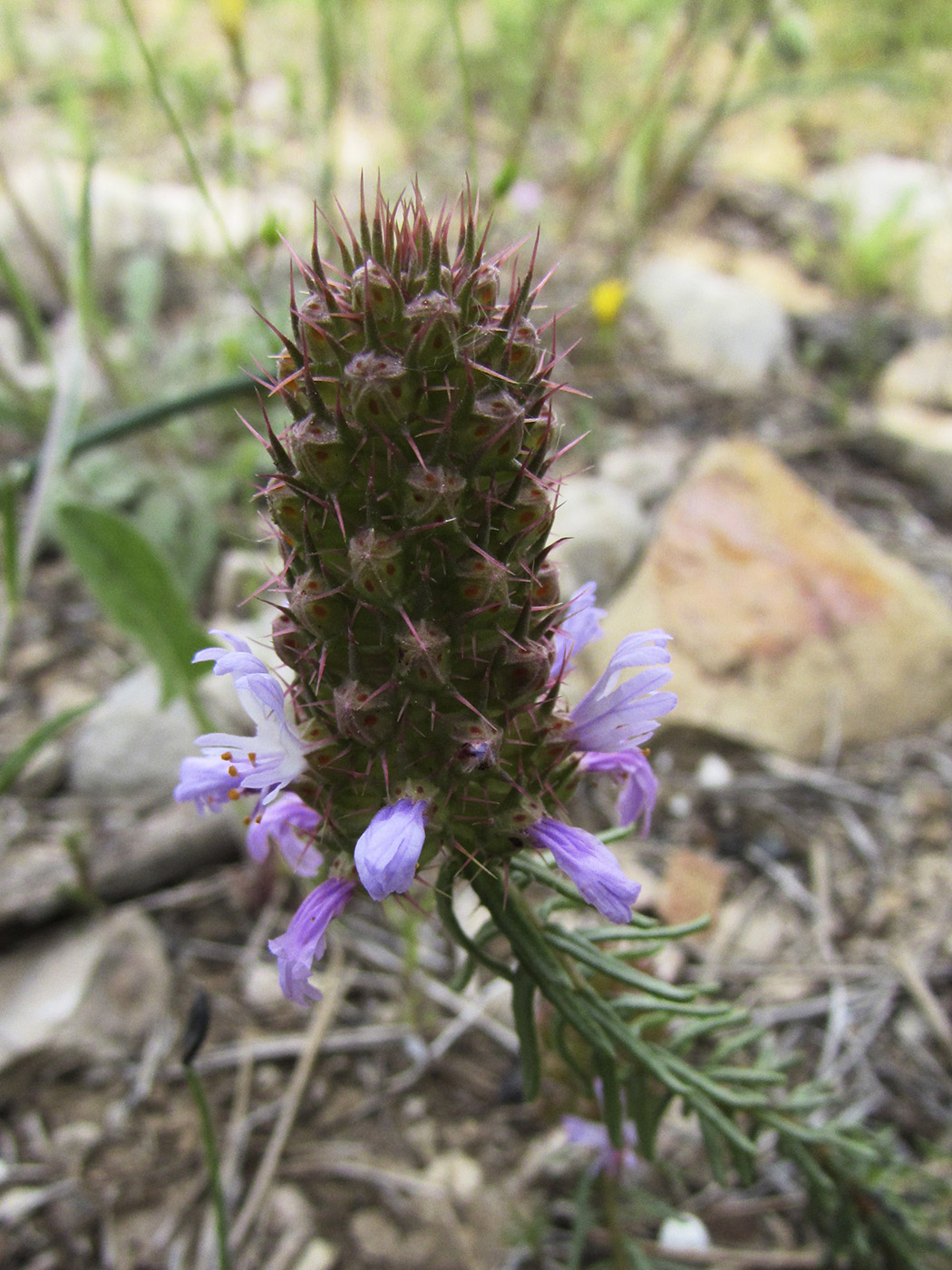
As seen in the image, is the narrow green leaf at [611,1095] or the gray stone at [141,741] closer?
the narrow green leaf at [611,1095]

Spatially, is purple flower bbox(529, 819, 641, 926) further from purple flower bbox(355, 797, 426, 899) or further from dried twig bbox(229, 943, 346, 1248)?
dried twig bbox(229, 943, 346, 1248)

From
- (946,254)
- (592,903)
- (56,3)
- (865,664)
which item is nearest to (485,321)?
(592,903)

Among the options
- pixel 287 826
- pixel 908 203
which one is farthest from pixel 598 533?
pixel 908 203

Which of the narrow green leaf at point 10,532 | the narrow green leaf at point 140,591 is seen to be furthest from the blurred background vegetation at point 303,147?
the narrow green leaf at point 10,532

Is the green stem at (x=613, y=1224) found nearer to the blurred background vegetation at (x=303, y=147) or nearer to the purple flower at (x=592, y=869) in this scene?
the purple flower at (x=592, y=869)

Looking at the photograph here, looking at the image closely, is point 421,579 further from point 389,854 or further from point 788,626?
point 788,626

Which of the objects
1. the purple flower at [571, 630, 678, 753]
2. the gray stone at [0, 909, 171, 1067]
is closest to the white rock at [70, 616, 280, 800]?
the gray stone at [0, 909, 171, 1067]

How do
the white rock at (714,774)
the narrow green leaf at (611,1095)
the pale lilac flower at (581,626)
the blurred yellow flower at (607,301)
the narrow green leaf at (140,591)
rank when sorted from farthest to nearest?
1. the blurred yellow flower at (607,301)
2. the white rock at (714,774)
3. the narrow green leaf at (140,591)
4. the pale lilac flower at (581,626)
5. the narrow green leaf at (611,1095)

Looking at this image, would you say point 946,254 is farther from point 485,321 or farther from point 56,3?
point 56,3
